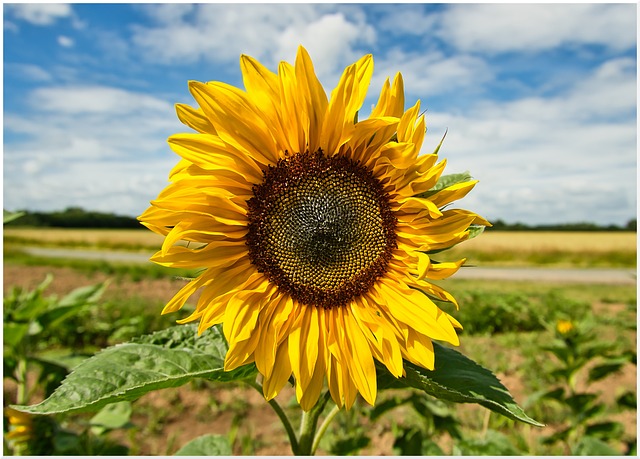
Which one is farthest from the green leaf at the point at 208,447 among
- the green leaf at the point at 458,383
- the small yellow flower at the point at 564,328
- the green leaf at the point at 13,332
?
the small yellow flower at the point at 564,328

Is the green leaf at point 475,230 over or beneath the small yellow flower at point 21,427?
over

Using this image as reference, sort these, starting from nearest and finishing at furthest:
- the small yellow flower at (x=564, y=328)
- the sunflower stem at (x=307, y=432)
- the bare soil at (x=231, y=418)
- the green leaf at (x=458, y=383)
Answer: the green leaf at (x=458, y=383) → the sunflower stem at (x=307, y=432) → the small yellow flower at (x=564, y=328) → the bare soil at (x=231, y=418)

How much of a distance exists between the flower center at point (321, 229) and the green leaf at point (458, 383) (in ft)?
0.91

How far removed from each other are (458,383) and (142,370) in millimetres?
804

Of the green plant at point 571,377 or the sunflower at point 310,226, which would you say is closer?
the sunflower at point 310,226

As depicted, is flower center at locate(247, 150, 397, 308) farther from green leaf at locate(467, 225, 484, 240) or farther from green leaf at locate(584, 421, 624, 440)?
green leaf at locate(584, 421, 624, 440)

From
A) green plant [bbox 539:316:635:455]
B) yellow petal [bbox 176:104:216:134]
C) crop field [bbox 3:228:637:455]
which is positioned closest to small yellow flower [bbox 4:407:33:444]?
crop field [bbox 3:228:637:455]

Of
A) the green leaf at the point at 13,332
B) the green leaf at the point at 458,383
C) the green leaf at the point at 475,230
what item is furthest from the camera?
the green leaf at the point at 13,332

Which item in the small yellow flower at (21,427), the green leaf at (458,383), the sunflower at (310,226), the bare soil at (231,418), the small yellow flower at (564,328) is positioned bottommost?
the bare soil at (231,418)

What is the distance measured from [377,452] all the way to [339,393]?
3082 mm

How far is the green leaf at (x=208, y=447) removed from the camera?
69.9 inches

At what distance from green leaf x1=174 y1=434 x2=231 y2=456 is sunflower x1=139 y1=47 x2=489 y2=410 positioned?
0.55 metres

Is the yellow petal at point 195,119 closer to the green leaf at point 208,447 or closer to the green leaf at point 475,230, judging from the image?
the green leaf at point 475,230

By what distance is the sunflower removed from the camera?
1367 mm
